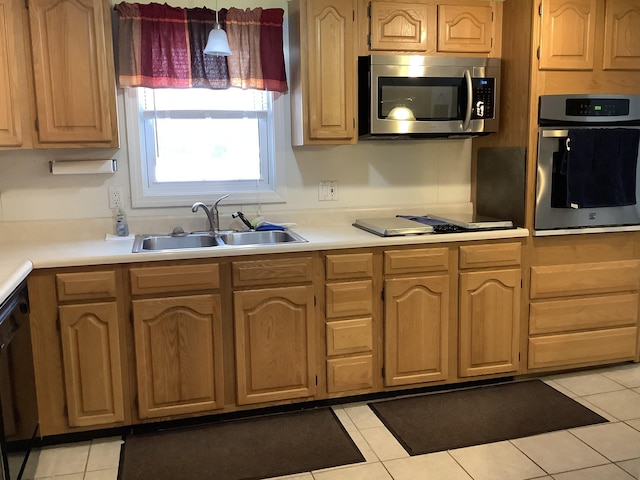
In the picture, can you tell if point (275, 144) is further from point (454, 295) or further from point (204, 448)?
point (204, 448)

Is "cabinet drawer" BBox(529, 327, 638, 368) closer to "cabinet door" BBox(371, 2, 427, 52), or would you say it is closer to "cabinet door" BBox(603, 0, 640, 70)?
"cabinet door" BBox(603, 0, 640, 70)

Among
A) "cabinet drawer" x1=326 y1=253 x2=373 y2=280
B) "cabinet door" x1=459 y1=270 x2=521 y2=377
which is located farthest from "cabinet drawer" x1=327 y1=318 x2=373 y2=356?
"cabinet door" x1=459 y1=270 x2=521 y2=377

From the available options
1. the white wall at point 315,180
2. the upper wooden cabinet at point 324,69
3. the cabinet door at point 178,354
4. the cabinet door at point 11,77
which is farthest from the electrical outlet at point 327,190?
the cabinet door at point 11,77

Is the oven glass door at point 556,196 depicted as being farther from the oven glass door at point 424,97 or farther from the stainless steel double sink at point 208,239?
the stainless steel double sink at point 208,239

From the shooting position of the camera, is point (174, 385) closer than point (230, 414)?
Yes

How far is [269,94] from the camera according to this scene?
3.17 m

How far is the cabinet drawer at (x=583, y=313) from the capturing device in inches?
121

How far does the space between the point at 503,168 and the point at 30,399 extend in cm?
257

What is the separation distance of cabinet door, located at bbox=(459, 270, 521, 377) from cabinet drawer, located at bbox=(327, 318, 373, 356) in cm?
52

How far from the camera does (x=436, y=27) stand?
3.01 metres

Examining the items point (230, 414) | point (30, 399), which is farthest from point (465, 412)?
point (30, 399)

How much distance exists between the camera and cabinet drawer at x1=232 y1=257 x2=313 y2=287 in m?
2.60

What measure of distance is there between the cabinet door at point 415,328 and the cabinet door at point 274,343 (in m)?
0.41

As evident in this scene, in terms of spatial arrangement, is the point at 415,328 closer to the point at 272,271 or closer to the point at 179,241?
the point at 272,271
